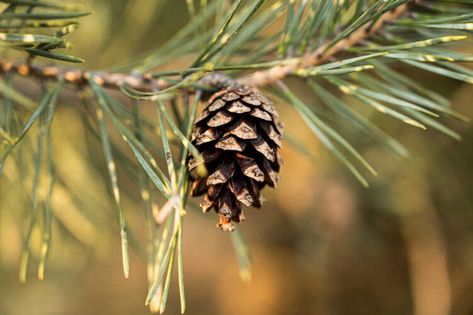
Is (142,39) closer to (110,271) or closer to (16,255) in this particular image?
(16,255)

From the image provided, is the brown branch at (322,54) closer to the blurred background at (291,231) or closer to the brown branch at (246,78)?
the brown branch at (246,78)

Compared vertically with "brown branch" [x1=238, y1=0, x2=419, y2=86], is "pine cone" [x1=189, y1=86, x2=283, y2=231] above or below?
below

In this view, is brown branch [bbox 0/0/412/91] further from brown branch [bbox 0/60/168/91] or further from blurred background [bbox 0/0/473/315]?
blurred background [bbox 0/0/473/315]

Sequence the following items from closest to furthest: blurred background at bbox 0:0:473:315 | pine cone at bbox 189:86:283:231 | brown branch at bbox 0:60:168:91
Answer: pine cone at bbox 189:86:283:231 → brown branch at bbox 0:60:168:91 → blurred background at bbox 0:0:473:315

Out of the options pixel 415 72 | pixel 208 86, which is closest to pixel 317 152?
pixel 415 72

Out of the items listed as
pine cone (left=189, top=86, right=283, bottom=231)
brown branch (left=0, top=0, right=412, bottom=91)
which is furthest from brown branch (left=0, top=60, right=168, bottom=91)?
pine cone (left=189, top=86, right=283, bottom=231)

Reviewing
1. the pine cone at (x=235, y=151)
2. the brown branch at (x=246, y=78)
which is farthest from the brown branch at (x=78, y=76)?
the pine cone at (x=235, y=151)

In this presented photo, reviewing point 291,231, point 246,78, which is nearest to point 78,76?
point 246,78
